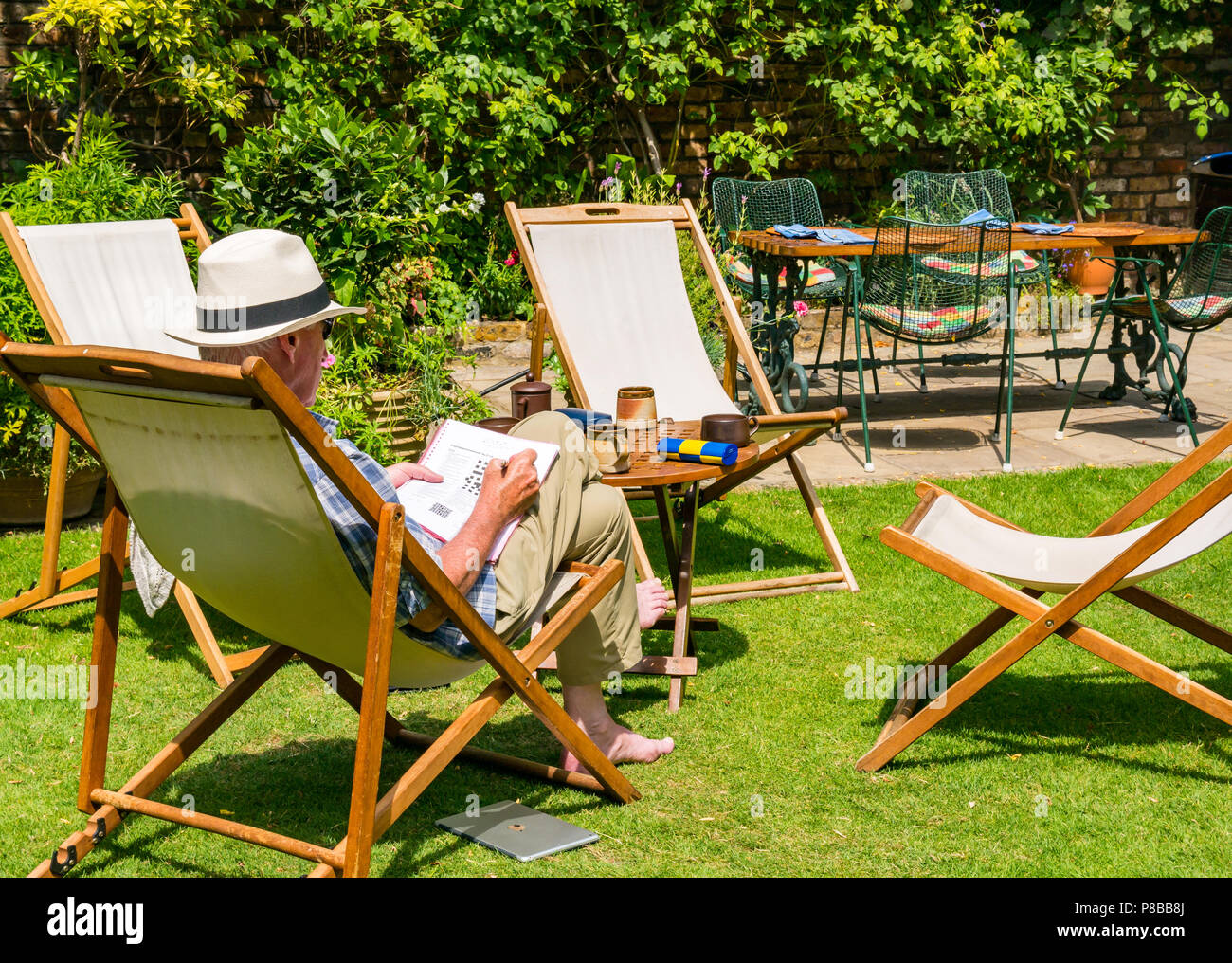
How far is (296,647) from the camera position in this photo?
7.93ft

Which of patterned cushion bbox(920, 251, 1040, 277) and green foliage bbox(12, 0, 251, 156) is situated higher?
green foliage bbox(12, 0, 251, 156)

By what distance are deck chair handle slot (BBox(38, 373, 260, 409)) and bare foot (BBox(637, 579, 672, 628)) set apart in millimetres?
1487

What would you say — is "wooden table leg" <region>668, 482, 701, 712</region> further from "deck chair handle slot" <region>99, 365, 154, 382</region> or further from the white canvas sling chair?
"deck chair handle slot" <region>99, 365, 154, 382</region>

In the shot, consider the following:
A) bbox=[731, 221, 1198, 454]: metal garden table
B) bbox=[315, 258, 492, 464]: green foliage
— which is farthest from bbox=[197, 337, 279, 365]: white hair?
bbox=[731, 221, 1198, 454]: metal garden table

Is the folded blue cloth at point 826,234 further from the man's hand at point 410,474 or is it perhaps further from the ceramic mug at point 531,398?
the man's hand at point 410,474

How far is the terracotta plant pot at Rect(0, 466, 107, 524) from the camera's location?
4.59 meters

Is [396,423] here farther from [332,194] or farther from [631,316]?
[631,316]

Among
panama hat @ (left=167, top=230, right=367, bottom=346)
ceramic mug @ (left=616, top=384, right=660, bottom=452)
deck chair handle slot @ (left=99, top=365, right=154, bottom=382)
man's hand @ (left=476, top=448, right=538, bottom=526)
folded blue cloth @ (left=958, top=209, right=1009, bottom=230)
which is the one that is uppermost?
panama hat @ (left=167, top=230, right=367, bottom=346)

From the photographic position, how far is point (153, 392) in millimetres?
1994

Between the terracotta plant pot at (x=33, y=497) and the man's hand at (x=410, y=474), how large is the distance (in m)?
2.25

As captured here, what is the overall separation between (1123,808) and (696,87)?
7.09 metres

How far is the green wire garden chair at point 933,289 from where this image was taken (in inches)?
220

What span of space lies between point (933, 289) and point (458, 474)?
3708 millimetres

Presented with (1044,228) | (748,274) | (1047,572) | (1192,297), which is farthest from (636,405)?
(748,274)
